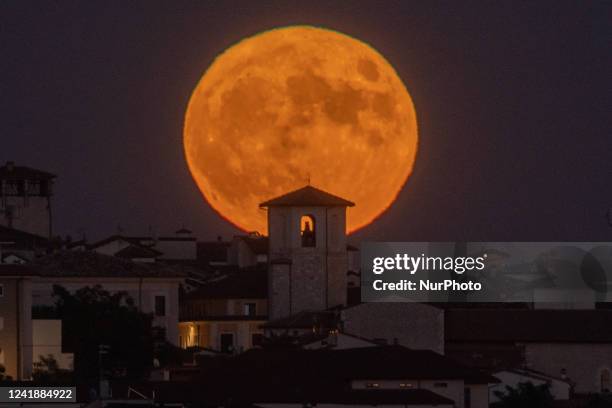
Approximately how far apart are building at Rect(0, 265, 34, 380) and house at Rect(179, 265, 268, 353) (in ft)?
82.8

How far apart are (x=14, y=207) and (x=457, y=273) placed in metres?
28.4

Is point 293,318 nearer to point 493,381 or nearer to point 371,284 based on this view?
point 371,284

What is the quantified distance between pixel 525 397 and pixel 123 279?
95.2 ft

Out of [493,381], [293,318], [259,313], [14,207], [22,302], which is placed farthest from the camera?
[14,207]

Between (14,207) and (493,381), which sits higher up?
(14,207)

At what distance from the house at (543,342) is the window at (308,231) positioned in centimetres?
1205

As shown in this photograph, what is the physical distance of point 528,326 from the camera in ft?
376

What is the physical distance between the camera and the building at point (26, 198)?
143 m

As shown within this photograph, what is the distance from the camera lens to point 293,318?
118m

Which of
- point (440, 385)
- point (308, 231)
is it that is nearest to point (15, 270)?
point (440, 385)

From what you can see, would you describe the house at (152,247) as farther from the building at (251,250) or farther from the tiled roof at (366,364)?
the tiled roof at (366,364)

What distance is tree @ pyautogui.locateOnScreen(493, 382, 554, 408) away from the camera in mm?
87312

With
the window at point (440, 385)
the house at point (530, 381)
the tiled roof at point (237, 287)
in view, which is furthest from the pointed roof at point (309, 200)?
the window at point (440, 385)

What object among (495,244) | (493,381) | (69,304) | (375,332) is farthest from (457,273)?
(493,381)
